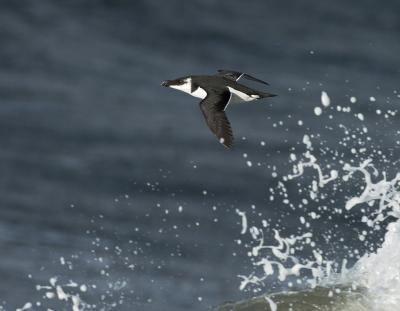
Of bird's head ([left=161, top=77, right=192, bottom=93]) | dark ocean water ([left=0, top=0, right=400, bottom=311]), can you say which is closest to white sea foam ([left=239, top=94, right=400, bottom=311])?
dark ocean water ([left=0, top=0, right=400, bottom=311])

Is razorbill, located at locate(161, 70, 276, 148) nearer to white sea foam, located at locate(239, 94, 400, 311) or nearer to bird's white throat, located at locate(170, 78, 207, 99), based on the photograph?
bird's white throat, located at locate(170, 78, 207, 99)

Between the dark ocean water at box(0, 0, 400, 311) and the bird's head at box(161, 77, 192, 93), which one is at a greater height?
the dark ocean water at box(0, 0, 400, 311)

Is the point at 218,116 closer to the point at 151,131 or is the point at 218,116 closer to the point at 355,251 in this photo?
the point at 355,251

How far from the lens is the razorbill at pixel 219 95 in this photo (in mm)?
9867

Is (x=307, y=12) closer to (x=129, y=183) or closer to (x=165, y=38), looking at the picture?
(x=165, y=38)

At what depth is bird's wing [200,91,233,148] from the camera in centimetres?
977

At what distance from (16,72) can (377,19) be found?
222 inches

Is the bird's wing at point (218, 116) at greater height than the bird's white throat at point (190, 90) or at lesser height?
lesser

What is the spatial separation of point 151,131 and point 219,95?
20.2 ft

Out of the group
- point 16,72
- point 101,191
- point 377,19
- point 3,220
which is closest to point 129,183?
point 101,191

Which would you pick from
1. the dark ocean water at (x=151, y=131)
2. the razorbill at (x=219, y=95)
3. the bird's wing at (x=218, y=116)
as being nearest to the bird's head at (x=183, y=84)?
the razorbill at (x=219, y=95)

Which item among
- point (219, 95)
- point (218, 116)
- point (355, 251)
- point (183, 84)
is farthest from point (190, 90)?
point (355, 251)

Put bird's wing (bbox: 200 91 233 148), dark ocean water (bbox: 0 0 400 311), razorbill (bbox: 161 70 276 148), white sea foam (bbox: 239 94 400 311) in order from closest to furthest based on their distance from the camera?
bird's wing (bbox: 200 91 233 148), razorbill (bbox: 161 70 276 148), white sea foam (bbox: 239 94 400 311), dark ocean water (bbox: 0 0 400 311)

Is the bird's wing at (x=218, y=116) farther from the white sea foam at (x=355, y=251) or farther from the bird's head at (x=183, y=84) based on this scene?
the white sea foam at (x=355, y=251)
